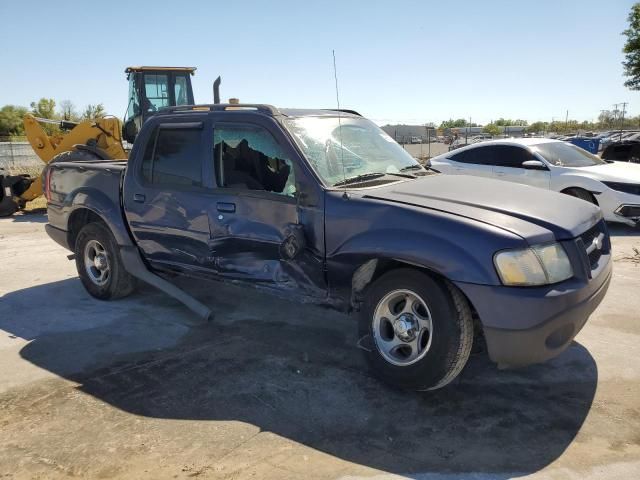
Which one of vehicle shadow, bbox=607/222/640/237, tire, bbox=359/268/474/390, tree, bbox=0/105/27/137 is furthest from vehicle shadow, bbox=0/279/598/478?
tree, bbox=0/105/27/137

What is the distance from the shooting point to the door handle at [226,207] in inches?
181

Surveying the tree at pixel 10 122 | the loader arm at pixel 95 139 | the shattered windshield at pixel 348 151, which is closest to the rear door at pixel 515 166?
the shattered windshield at pixel 348 151

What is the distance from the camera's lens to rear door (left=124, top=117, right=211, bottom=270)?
4.89 meters

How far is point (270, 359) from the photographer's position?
4.45m

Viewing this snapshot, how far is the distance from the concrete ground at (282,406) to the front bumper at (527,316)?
17.4 inches

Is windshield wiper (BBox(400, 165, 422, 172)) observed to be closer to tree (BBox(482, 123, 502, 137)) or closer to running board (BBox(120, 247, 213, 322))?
running board (BBox(120, 247, 213, 322))

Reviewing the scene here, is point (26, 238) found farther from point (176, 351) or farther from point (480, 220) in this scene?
point (480, 220)

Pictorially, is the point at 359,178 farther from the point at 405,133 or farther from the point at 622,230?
the point at 405,133

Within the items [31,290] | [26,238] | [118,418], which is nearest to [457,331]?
[118,418]

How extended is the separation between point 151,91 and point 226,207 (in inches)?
423

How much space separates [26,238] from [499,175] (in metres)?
8.48

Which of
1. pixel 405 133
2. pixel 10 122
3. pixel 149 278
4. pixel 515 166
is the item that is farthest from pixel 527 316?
pixel 10 122

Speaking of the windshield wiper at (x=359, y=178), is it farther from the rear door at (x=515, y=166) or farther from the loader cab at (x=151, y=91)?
the loader cab at (x=151, y=91)

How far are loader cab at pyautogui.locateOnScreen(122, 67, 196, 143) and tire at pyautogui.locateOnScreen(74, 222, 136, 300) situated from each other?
8.45 metres
